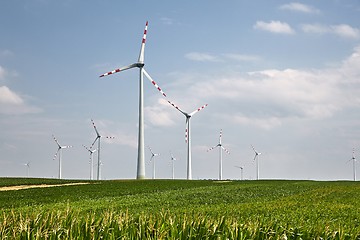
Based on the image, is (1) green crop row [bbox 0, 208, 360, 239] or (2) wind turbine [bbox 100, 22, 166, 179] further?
(2) wind turbine [bbox 100, 22, 166, 179]

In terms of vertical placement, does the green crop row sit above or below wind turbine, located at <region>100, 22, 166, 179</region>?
below

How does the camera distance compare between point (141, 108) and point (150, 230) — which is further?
point (141, 108)

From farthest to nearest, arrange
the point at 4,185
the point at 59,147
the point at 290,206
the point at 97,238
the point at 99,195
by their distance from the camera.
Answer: the point at 59,147 < the point at 4,185 < the point at 99,195 < the point at 290,206 < the point at 97,238

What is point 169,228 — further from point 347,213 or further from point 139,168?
point 139,168

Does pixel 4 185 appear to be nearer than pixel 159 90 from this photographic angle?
Yes

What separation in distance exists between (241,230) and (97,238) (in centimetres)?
322

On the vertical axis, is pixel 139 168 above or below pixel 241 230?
above

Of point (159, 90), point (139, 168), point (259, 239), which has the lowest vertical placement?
point (259, 239)

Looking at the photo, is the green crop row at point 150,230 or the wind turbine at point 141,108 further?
the wind turbine at point 141,108

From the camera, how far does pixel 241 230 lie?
12227 mm

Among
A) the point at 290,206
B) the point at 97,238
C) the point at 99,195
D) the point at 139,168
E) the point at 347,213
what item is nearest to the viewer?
the point at 97,238

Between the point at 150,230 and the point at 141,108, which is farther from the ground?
the point at 141,108

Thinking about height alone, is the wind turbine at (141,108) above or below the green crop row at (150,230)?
above

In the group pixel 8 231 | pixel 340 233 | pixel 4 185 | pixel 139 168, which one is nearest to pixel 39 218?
pixel 8 231
